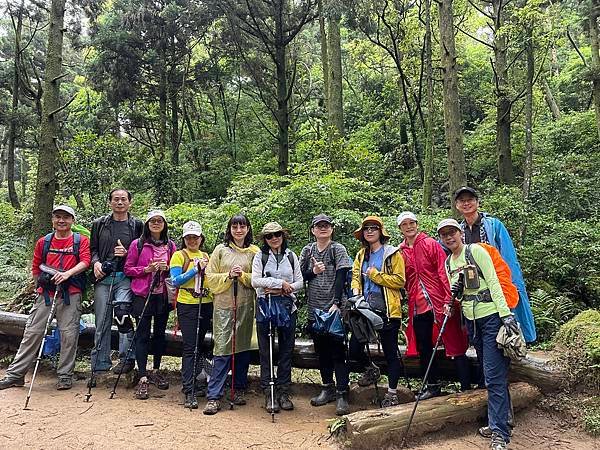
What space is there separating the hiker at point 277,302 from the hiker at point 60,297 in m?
2.36

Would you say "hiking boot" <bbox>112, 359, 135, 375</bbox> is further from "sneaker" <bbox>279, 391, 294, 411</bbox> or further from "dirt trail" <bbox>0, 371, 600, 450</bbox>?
"sneaker" <bbox>279, 391, 294, 411</bbox>

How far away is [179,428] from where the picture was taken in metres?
4.63

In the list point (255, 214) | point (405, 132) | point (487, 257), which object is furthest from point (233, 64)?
point (487, 257)

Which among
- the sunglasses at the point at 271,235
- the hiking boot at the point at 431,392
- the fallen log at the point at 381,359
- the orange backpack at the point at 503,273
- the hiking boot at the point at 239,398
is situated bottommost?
the hiking boot at the point at 239,398

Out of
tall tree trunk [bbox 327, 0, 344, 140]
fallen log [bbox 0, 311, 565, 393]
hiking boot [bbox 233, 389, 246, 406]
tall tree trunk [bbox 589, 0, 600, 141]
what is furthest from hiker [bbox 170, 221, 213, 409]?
tall tree trunk [bbox 589, 0, 600, 141]

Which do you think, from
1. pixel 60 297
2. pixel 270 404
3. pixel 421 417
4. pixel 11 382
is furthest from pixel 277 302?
pixel 11 382

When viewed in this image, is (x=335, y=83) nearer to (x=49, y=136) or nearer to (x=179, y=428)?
(x=49, y=136)

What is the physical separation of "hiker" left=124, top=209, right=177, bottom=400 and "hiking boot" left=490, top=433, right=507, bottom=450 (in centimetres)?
385

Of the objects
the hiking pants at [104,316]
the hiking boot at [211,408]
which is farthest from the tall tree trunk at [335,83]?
the hiking boot at [211,408]

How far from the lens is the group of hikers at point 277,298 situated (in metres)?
4.55

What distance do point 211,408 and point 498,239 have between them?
3.61 m

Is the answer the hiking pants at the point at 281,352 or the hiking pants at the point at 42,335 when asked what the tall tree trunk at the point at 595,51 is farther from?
the hiking pants at the point at 42,335

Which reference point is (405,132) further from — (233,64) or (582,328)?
(582,328)

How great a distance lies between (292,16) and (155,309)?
36.2ft
